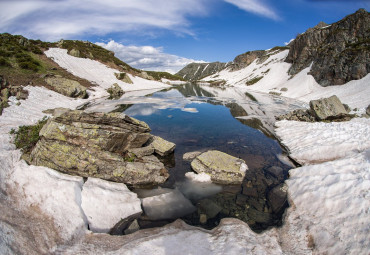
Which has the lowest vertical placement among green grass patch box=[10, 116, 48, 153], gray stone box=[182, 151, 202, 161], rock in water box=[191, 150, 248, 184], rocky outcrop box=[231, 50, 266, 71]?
rock in water box=[191, 150, 248, 184]

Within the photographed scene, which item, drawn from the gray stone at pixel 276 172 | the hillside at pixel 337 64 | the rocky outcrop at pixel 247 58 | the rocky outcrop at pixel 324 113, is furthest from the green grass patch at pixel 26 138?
the rocky outcrop at pixel 247 58

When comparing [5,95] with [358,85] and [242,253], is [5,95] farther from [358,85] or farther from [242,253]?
[358,85]

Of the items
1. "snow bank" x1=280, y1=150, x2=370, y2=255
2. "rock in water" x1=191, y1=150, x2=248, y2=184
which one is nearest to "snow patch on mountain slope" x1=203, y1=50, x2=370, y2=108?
"snow bank" x1=280, y1=150, x2=370, y2=255

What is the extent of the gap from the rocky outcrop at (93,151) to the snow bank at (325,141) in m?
10.9

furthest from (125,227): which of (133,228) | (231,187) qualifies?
(231,187)

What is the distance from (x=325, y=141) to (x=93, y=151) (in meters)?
17.0

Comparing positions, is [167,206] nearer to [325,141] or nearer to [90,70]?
[325,141]

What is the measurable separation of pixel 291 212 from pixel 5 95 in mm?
30469

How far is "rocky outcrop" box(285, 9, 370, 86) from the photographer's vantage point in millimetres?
42250

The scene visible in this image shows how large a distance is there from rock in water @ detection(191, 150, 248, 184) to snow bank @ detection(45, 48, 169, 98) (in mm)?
40318

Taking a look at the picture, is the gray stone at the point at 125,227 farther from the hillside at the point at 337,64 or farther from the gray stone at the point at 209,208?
the hillside at the point at 337,64

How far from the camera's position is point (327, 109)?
21984 mm

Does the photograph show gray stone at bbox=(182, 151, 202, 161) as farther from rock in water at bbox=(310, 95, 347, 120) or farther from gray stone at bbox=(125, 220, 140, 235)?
rock in water at bbox=(310, 95, 347, 120)

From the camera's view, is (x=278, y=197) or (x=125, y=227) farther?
(x=278, y=197)
